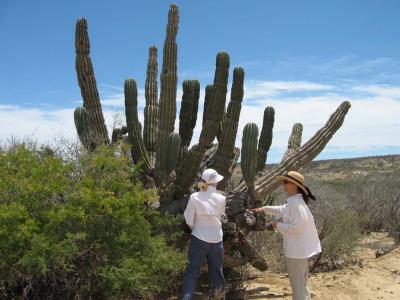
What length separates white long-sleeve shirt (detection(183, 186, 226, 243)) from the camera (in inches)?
244

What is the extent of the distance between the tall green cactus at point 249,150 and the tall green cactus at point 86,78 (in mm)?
2417

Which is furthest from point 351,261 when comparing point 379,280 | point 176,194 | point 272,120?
point 176,194

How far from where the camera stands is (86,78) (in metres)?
8.91

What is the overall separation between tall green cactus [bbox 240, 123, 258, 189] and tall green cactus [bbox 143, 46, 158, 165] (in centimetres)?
162

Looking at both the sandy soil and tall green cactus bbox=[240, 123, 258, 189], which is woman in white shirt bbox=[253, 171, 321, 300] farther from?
the sandy soil

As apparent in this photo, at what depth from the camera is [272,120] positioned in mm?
9555

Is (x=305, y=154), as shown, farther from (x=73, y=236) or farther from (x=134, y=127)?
(x=73, y=236)

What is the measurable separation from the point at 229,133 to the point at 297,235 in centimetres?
317

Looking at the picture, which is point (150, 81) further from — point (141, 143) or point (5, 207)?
point (5, 207)

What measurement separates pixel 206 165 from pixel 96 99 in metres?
2.26

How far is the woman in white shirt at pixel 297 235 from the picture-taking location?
5.80m

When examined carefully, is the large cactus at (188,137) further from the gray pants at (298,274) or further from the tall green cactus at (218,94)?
the gray pants at (298,274)

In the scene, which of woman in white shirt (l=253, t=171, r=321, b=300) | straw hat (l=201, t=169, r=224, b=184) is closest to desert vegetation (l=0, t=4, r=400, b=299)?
straw hat (l=201, t=169, r=224, b=184)

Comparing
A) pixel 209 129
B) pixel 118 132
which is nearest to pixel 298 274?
pixel 209 129
